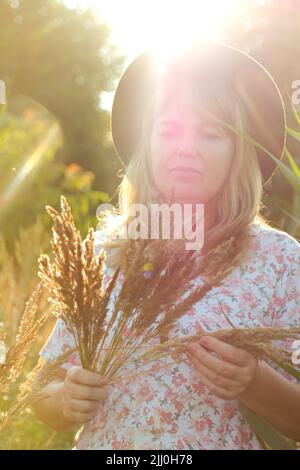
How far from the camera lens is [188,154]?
5.18 feet

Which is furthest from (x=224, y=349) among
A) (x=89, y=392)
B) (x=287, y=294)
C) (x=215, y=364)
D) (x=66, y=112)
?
(x=66, y=112)

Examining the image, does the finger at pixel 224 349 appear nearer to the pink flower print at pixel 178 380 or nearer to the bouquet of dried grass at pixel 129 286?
the bouquet of dried grass at pixel 129 286

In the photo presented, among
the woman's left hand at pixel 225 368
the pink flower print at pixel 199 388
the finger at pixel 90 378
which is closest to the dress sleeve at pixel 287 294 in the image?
the pink flower print at pixel 199 388

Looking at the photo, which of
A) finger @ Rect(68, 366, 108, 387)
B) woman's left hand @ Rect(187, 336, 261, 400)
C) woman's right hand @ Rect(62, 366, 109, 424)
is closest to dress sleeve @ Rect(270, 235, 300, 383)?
woman's left hand @ Rect(187, 336, 261, 400)

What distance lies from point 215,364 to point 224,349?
0.33 ft

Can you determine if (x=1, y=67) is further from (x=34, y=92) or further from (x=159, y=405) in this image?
(x=159, y=405)

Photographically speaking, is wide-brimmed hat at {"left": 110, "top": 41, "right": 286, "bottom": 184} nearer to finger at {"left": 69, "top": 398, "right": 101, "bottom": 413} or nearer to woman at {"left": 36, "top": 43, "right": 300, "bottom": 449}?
woman at {"left": 36, "top": 43, "right": 300, "bottom": 449}

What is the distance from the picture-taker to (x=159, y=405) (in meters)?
1.60

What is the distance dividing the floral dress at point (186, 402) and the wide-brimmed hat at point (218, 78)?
1.28 ft

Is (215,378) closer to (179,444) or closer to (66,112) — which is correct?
(179,444)

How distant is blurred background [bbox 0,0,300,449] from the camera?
6.39ft

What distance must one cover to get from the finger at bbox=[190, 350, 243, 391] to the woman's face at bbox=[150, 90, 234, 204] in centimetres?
47

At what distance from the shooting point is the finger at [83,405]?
1144mm
